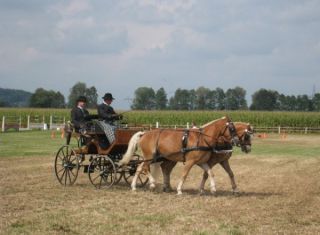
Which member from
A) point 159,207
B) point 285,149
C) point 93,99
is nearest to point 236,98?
point 93,99

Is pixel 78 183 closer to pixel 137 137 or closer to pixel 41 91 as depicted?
pixel 137 137

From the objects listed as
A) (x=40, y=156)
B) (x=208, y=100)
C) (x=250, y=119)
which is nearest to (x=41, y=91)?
(x=208, y=100)

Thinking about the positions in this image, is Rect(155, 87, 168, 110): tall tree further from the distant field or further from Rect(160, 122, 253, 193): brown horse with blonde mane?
Rect(160, 122, 253, 193): brown horse with blonde mane

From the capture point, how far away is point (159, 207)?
443 inches

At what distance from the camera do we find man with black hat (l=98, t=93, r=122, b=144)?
14.3m

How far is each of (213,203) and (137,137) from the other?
306 cm

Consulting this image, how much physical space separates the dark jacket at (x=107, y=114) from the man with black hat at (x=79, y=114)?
1.43 feet

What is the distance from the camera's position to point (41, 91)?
123000mm

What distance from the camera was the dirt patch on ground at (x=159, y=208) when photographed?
9.12 meters

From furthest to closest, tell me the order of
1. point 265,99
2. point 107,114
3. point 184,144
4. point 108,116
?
point 265,99 < point 107,114 < point 108,116 < point 184,144

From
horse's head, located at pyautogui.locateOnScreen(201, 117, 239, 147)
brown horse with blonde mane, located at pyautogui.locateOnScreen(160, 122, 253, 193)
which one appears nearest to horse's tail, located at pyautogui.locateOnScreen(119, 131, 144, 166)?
brown horse with blonde mane, located at pyautogui.locateOnScreen(160, 122, 253, 193)

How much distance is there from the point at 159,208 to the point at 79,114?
476cm

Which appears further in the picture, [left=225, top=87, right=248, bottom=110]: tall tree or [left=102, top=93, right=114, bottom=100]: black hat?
[left=225, top=87, right=248, bottom=110]: tall tree

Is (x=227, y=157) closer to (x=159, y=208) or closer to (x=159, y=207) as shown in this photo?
(x=159, y=207)
